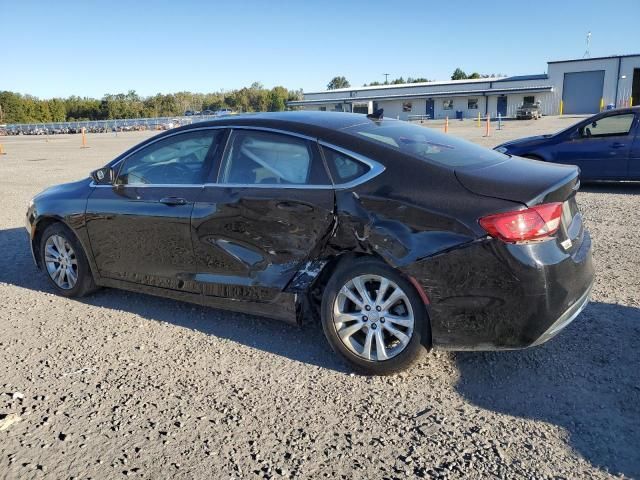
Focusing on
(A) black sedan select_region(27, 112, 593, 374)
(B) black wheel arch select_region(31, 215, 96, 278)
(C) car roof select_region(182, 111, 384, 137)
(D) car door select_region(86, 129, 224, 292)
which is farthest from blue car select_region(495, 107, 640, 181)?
(B) black wheel arch select_region(31, 215, 96, 278)

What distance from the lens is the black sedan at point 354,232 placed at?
3.17 metres

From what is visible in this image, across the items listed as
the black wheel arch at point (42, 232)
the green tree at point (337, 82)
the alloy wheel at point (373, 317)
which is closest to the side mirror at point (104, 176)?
the black wheel arch at point (42, 232)

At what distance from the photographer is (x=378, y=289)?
3523 millimetres

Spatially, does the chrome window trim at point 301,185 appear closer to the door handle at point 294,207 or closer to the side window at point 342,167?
the side window at point 342,167

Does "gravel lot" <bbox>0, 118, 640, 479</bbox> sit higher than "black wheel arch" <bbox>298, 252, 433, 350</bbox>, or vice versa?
"black wheel arch" <bbox>298, 252, 433, 350</bbox>

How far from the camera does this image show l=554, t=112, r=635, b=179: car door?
9.56 meters

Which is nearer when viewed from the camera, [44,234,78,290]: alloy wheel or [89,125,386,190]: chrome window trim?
[89,125,386,190]: chrome window trim

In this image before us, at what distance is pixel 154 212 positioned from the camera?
446 cm

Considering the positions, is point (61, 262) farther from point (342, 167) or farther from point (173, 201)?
point (342, 167)

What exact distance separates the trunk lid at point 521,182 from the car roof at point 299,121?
106 centimetres

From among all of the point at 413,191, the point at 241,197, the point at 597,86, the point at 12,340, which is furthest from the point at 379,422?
the point at 597,86

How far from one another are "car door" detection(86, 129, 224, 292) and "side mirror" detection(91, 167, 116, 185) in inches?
2.3

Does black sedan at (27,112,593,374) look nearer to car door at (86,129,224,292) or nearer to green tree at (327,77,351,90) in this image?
car door at (86,129,224,292)

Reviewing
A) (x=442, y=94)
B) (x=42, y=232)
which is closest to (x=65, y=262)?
(x=42, y=232)
